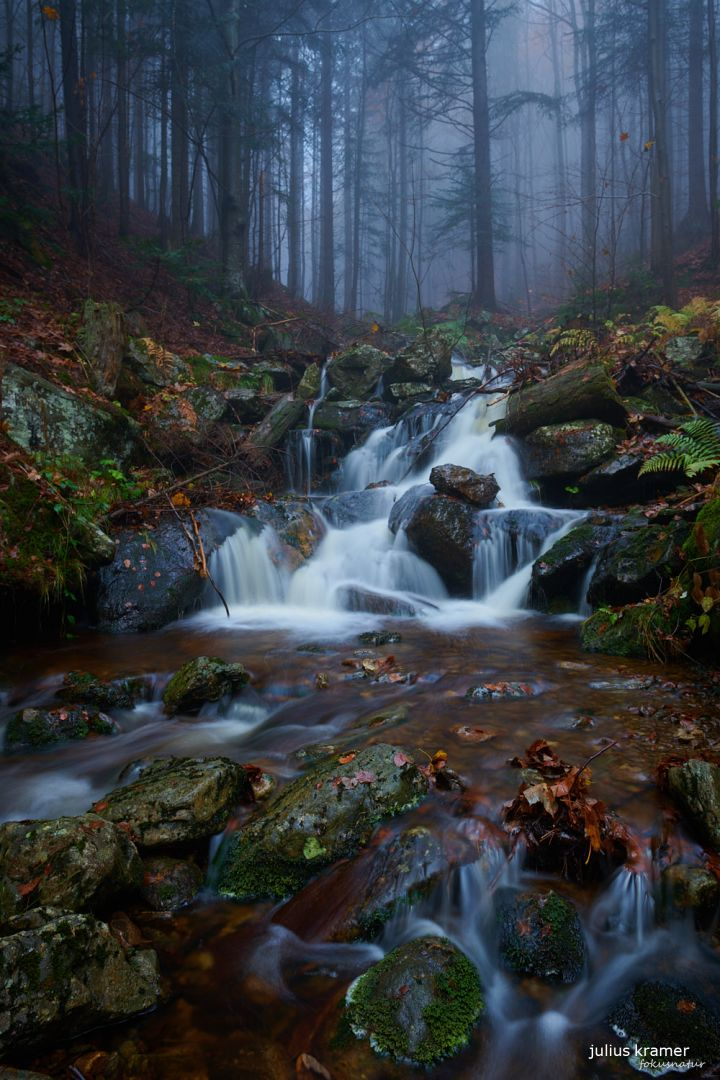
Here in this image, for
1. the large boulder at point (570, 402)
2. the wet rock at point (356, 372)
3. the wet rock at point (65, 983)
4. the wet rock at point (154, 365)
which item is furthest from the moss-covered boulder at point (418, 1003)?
the wet rock at point (356, 372)

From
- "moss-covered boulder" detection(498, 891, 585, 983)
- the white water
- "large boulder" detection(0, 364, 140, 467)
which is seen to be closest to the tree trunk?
the white water

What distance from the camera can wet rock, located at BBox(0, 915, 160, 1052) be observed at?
1815 millimetres

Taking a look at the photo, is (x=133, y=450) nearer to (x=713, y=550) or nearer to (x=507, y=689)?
(x=507, y=689)

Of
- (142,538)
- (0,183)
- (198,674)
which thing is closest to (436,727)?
(198,674)

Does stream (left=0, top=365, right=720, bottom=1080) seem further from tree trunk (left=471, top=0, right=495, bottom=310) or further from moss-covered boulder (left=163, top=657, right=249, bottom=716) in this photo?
tree trunk (left=471, top=0, right=495, bottom=310)

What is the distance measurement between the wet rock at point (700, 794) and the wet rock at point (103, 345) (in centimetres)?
843

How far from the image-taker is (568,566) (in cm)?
705

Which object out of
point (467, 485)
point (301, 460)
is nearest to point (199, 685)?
point (467, 485)

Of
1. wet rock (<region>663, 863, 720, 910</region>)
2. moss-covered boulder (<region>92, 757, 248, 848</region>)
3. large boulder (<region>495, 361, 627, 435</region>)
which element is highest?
large boulder (<region>495, 361, 627, 435</region>)

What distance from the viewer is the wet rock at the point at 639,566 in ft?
18.1

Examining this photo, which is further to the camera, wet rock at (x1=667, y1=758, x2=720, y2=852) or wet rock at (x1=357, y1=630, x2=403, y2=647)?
wet rock at (x1=357, y1=630, x2=403, y2=647)

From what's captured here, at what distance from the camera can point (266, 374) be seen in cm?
1301

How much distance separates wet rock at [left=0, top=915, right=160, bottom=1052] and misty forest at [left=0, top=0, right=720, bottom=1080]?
11mm

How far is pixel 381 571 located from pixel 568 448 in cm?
341
